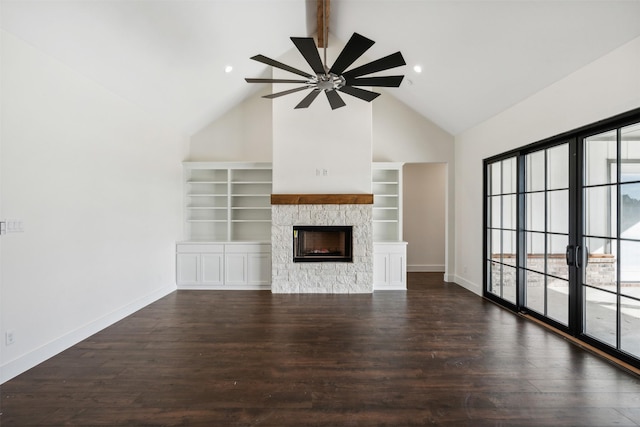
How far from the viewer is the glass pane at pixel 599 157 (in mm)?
2984

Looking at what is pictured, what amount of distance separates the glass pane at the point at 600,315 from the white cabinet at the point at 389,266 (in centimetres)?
268

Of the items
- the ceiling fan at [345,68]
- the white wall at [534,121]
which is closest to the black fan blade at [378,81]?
the ceiling fan at [345,68]

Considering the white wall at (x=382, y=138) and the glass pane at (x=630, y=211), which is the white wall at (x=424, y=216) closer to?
the white wall at (x=382, y=138)

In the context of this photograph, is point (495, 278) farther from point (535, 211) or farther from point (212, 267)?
point (212, 267)

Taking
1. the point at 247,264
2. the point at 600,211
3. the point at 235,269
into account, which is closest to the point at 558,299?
the point at 600,211

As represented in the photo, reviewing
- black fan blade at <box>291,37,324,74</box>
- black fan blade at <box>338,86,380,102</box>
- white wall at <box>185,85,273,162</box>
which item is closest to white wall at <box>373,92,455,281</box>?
white wall at <box>185,85,273,162</box>

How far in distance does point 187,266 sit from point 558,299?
546 centimetres

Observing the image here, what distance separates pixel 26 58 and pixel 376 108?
5172 millimetres

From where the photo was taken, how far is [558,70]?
3.37m

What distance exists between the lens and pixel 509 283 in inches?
180

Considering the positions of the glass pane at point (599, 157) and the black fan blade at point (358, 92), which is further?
the black fan blade at point (358, 92)

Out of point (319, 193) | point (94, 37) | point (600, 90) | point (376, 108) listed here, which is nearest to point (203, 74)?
point (94, 37)

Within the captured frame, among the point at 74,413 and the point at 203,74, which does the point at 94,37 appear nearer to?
the point at 203,74

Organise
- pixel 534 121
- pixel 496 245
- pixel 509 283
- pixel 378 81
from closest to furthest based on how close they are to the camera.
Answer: pixel 378 81, pixel 534 121, pixel 509 283, pixel 496 245
